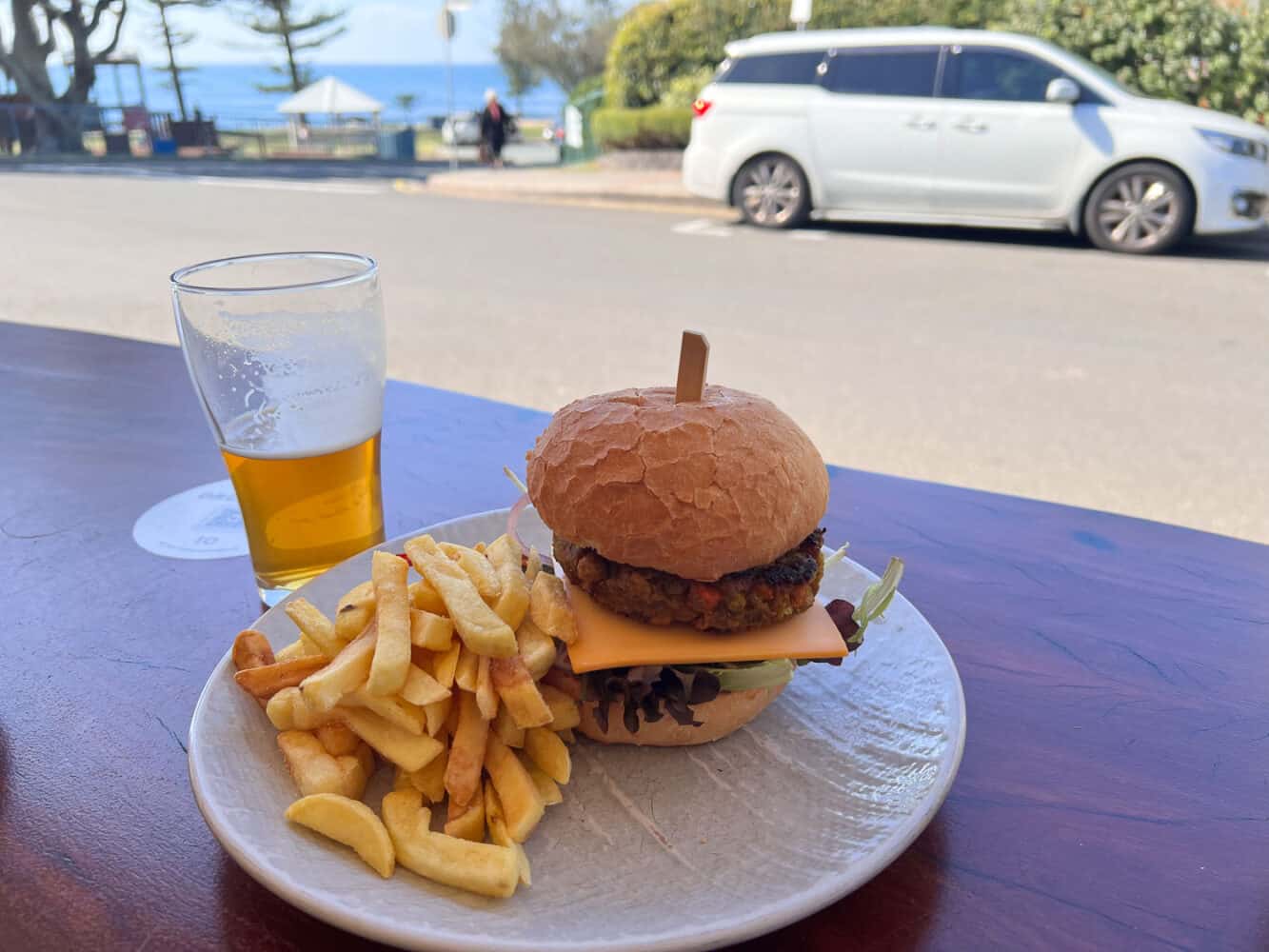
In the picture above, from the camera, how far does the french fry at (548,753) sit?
1.26 metres

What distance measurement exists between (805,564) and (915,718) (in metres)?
0.28

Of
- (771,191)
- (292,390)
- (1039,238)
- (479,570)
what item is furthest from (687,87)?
(479,570)

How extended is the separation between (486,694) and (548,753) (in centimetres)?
13

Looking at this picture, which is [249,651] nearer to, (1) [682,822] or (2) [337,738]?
(2) [337,738]

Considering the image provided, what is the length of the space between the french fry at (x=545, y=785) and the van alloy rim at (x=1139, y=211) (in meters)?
9.49

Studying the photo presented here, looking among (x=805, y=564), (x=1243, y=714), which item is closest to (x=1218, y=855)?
(x=1243, y=714)

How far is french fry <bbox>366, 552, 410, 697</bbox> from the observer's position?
1.20m

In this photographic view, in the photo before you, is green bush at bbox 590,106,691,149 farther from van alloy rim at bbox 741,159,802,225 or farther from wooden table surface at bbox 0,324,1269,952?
wooden table surface at bbox 0,324,1269,952

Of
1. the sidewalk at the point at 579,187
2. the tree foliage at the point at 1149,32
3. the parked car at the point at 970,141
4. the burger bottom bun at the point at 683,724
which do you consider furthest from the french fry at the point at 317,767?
the tree foliage at the point at 1149,32

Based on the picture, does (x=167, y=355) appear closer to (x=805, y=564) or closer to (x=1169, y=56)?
(x=805, y=564)

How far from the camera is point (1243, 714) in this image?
4.63 ft

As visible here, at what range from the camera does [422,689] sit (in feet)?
4.05

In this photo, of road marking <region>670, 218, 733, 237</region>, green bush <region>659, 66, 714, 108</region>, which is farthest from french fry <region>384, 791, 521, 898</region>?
green bush <region>659, 66, 714, 108</region>

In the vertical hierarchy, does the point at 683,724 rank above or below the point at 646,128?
below
